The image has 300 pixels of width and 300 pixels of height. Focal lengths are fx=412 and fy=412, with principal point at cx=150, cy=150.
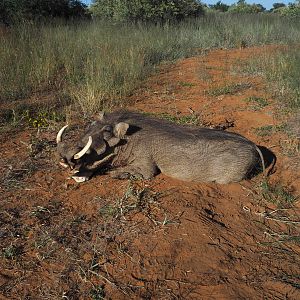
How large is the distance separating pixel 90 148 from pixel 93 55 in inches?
184

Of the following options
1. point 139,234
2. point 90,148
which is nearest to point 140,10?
point 90,148

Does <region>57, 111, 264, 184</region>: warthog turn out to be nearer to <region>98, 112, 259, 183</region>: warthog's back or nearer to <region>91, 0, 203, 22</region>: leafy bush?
<region>98, 112, 259, 183</region>: warthog's back

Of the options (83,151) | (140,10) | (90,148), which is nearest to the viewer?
(83,151)

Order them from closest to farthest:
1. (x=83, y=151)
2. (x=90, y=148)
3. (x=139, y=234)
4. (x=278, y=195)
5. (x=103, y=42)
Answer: (x=139, y=234) → (x=83, y=151) → (x=90, y=148) → (x=278, y=195) → (x=103, y=42)

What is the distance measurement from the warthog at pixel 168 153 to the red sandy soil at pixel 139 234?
12cm

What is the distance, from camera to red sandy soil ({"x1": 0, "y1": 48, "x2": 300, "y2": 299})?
286 centimetres

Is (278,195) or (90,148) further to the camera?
(278,195)

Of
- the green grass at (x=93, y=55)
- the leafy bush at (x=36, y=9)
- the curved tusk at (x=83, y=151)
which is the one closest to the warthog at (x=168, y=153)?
the curved tusk at (x=83, y=151)

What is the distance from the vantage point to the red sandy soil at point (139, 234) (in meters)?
2.86

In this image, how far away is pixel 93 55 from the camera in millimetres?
8281

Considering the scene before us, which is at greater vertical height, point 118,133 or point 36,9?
point 36,9

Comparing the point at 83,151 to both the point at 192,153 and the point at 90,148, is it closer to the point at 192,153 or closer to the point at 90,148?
the point at 90,148

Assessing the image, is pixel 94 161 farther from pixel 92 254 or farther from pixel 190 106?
pixel 190 106

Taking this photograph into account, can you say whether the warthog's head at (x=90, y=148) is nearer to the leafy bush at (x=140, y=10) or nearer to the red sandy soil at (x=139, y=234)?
the red sandy soil at (x=139, y=234)
